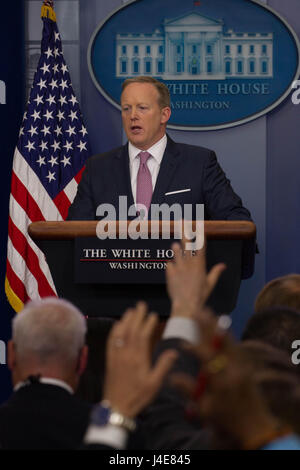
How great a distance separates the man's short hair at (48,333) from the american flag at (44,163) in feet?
10.7

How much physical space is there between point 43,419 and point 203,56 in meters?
4.05

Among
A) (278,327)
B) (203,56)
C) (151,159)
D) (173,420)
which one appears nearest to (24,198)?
(151,159)

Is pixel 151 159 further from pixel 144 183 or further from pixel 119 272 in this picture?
pixel 119 272

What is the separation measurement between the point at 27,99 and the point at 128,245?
2987 millimetres

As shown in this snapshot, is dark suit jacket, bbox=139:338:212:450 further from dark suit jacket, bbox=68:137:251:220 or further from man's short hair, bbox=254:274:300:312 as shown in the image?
dark suit jacket, bbox=68:137:251:220

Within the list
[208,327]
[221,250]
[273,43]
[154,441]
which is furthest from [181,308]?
[273,43]

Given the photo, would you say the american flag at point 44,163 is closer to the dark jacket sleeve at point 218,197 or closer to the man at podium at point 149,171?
the man at podium at point 149,171

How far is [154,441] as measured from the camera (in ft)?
4.25

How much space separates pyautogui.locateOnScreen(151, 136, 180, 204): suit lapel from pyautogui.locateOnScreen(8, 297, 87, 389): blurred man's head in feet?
6.19

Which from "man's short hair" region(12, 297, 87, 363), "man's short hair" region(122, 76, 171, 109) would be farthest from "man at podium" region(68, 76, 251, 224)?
"man's short hair" region(12, 297, 87, 363)

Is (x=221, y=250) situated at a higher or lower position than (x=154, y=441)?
higher

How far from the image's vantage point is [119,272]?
253cm

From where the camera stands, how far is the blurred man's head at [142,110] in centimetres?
351

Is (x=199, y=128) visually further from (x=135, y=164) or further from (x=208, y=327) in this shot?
(x=208, y=327)
